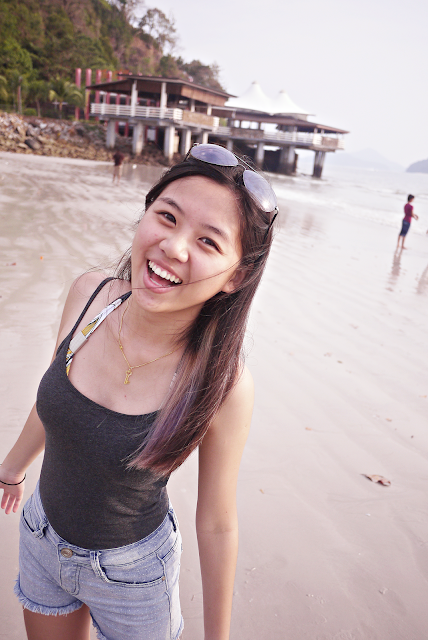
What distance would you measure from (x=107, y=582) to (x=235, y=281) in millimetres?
982

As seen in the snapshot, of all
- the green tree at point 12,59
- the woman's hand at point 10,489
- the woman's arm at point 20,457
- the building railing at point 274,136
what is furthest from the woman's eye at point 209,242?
the building railing at point 274,136

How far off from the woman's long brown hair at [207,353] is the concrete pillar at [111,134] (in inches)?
1344

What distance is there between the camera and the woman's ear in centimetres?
141

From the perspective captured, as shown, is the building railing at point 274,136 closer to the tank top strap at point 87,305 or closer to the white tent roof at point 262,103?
the white tent roof at point 262,103

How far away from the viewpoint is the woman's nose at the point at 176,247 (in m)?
1.24

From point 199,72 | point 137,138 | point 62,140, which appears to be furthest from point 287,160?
point 199,72

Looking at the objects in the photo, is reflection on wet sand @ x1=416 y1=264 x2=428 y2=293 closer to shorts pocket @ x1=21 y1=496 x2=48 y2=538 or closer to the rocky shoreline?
shorts pocket @ x1=21 y1=496 x2=48 y2=538

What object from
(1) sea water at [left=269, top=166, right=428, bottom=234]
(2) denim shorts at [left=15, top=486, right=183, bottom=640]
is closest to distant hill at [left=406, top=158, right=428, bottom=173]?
(1) sea water at [left=269, top=166, right=428, bottom=234]

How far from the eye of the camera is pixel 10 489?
1.72m

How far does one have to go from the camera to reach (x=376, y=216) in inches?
835

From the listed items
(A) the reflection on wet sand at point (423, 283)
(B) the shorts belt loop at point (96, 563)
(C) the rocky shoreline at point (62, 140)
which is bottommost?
(A) the reflection on wet sand at point (423, 283)

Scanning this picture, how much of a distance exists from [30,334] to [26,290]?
1.19 meters

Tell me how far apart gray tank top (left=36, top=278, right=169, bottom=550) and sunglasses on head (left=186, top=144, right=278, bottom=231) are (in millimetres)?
731

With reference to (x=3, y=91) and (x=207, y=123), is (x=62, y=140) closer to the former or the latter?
(x=3, y=91)
